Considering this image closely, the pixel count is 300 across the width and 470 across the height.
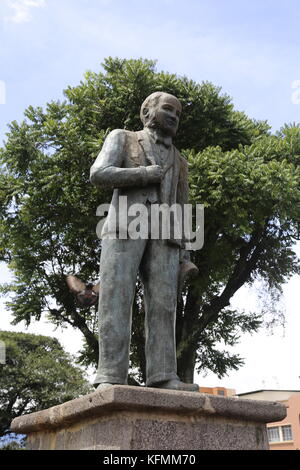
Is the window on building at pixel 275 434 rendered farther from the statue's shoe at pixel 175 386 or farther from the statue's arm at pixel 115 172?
the statue's arm at pixel 115 172

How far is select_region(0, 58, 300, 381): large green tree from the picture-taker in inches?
548

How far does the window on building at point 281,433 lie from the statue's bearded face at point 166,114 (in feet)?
118

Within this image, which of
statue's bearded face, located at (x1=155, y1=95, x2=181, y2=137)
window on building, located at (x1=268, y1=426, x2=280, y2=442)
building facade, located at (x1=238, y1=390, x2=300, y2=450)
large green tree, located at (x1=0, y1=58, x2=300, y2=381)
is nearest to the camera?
statue's bearded face, located at (x1=155, y1=95, x2=181, y2=137)

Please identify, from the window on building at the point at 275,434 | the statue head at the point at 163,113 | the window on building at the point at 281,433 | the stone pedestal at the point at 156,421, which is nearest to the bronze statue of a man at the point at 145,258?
the statue head at the point at 163,113

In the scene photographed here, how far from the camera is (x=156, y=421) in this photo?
346cm

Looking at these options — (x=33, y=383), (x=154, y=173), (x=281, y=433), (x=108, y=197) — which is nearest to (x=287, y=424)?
(x=281, y=433)

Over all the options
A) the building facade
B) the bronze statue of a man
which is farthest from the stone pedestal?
the building facade

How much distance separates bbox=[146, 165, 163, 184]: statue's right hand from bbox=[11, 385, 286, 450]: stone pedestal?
1940 mm

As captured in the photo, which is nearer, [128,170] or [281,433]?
[128,170]

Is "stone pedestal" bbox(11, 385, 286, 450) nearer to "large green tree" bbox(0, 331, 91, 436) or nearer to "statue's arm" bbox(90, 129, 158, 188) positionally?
"statue's arm" bbox(90, 129, 158, 188)

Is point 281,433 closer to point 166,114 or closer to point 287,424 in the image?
point 287,424

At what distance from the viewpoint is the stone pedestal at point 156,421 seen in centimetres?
333

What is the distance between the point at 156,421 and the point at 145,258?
63.0 inches

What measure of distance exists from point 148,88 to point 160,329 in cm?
1153
